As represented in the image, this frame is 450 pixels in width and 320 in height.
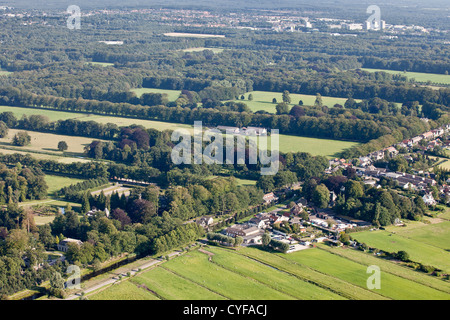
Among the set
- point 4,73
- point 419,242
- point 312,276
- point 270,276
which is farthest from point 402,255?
point 4,73

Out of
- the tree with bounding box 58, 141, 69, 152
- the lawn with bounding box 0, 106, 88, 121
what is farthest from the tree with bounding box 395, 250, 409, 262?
the lawn with bounding box 0, 106, 88, 121

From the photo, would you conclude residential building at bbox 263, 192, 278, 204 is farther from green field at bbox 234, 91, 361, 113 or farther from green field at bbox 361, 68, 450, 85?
green field at bbox 361, 68, 450, 85

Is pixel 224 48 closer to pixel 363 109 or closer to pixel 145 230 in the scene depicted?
pixel 363 109

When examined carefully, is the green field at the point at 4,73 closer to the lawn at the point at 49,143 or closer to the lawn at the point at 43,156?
the lawn at the point at 49,143

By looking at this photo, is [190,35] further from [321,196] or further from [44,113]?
[321,196]

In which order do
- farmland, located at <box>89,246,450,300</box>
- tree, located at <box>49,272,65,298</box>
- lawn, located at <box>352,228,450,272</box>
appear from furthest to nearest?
1. lawn, located at <box>352,228,450,272</box>
2. farmland, located at <box>89,246,450,300</box>
3. tree, located at <box>49,272,65,298</box>
